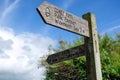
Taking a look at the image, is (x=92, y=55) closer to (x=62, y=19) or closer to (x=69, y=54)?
(x=69, y=54)

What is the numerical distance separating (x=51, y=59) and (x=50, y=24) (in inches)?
50.7

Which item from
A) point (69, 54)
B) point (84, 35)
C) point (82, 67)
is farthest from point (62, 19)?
point (82, 67)

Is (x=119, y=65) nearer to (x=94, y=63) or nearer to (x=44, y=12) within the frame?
(x=94, y=63)

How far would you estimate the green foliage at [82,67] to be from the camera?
63.9 feet

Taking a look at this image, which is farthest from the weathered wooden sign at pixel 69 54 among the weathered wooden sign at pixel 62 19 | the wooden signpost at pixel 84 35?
the weathered wooden sign at pixel 62 19

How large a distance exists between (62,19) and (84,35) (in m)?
0.76

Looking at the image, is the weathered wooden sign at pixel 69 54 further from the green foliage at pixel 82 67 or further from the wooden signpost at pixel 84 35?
the green foliage at pixel 82 67

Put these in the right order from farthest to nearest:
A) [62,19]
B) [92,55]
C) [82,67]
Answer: [82,67] → [92,55] → [62,19]

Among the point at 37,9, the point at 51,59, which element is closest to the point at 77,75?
the point at 51,59

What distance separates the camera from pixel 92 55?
260 inches

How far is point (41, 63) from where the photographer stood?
23.5 m

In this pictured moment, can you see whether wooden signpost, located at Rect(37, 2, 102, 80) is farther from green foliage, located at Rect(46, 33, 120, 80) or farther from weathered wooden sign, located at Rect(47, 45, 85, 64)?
green foliage, located at Rect(46, 33, 120, 80)

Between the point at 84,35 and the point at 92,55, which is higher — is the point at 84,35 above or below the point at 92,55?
above

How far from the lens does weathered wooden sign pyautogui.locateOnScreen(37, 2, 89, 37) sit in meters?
5.68
